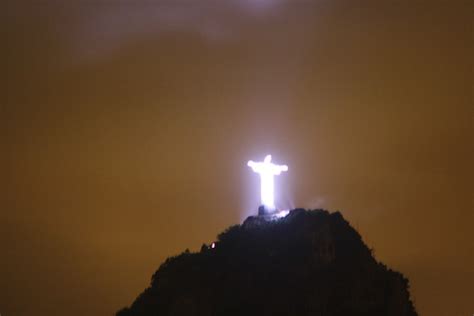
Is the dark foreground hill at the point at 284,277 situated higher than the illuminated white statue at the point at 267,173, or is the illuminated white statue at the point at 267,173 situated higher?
the illuminated white statue at the point at 267,173

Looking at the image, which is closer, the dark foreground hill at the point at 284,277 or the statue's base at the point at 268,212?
the dark foreground hill at the point at 284,277

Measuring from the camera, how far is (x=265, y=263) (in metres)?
52.6

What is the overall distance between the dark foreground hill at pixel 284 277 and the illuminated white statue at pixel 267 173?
7.25 feet

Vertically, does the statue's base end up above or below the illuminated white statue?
below

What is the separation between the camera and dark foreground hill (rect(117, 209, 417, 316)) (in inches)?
1969

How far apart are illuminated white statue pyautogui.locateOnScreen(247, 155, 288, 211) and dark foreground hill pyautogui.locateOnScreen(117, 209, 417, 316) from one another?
2211 millimetres

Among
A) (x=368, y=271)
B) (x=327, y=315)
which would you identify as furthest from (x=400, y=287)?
(x=327, y=315)

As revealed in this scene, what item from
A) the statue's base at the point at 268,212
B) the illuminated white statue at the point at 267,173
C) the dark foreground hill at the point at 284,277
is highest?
the illuminated white statue at the point at 267,173

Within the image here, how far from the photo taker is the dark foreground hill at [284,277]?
5000cm

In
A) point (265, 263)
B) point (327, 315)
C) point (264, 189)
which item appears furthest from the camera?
point (264, 189)

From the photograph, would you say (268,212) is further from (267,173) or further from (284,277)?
(284,277)

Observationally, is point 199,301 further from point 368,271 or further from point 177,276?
point 368,271

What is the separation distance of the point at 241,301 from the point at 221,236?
18.9 feet

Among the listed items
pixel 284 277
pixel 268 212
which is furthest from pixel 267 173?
pixel 284 277
